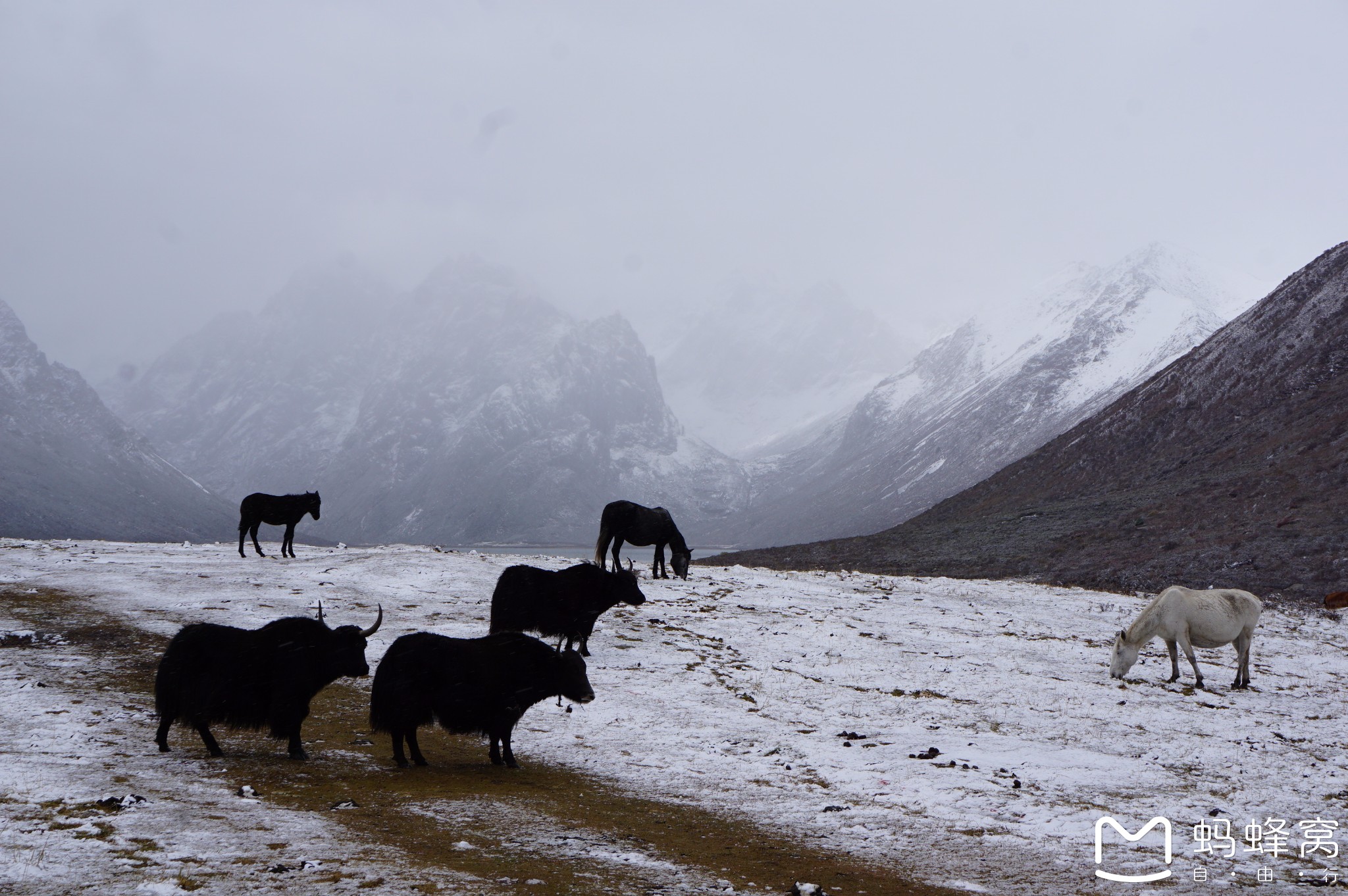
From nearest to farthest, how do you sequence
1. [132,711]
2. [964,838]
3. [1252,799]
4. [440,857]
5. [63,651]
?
1. [440,857]
2. [964,838]
3. [1252,799]
4. [132,711]
5. [63,651]

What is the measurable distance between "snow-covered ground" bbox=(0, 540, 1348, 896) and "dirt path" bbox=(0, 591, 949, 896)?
0.44 meters

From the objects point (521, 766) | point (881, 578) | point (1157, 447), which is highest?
point (1157, 447)

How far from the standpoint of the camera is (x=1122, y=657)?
1961 cm

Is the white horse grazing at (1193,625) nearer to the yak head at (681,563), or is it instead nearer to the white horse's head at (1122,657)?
the white horse's head at (1122,657)

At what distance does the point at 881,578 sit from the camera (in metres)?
35.3

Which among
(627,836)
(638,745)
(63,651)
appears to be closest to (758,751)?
(638,745)

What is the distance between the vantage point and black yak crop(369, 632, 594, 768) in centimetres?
1209

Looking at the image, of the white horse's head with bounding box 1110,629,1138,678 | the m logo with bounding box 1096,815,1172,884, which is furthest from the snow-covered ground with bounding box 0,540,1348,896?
the white horse's head with bounding box 1110,629,1138,678

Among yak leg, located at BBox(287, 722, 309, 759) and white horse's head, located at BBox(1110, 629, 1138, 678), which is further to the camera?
white horse's head, located at BBox(1110, 629, 1138, 678)

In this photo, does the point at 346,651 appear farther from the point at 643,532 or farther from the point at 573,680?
the point at 643,532

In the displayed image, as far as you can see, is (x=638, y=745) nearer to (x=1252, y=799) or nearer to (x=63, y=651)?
(x=1252, y=799)

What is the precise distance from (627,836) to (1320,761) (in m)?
11.3

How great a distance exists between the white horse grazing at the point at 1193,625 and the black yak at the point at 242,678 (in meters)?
15.8

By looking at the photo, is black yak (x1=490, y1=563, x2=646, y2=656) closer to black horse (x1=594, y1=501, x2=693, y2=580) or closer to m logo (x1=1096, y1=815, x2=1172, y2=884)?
black horse (x1=594, y1=501, x2=693, y2=580)
